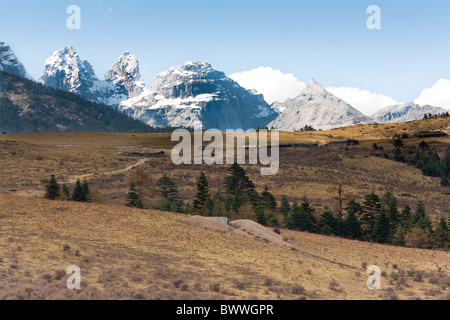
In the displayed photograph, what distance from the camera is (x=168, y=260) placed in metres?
22.1

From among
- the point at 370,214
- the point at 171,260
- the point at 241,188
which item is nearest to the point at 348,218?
the point at 370,214

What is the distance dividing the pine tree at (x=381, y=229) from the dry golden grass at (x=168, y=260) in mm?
10396

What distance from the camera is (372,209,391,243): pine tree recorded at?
48.4 m

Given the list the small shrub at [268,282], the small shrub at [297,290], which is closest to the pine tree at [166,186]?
the small shrub at [268,282]

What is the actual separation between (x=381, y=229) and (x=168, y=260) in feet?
112

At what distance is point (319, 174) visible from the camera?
101938mm

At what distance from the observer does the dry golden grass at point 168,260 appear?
53.3ft

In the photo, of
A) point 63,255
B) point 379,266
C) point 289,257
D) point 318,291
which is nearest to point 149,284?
point 63,255

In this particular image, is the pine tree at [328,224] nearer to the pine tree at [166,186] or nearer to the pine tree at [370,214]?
the pine tree at [370,214]

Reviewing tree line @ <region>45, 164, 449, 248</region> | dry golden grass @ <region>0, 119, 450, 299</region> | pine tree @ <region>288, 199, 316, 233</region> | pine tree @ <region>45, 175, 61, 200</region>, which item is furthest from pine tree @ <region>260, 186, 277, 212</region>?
pine tree @ <region>45, 175, 61, 200</region>

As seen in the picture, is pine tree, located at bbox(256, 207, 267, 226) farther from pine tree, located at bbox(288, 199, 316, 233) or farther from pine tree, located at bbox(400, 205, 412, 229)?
pine tree, located at bbox(400, 205, 412, 229)

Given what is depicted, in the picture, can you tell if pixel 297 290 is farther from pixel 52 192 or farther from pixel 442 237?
pixel 52 192
